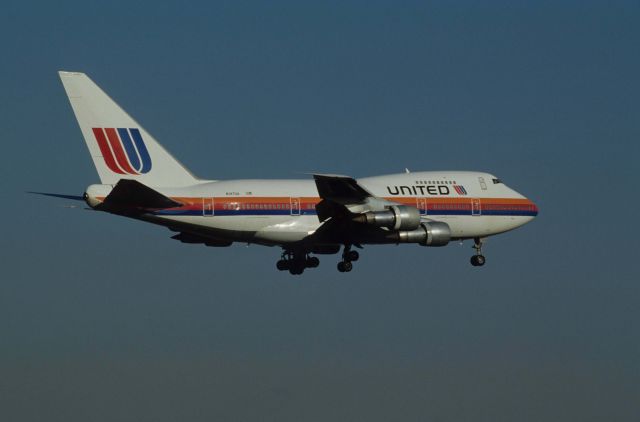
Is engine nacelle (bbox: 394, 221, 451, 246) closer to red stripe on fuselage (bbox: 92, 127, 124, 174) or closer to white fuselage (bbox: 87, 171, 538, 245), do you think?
white fuselage (bbox: 87, 171, 538, 245)

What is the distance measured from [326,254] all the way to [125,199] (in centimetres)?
1495

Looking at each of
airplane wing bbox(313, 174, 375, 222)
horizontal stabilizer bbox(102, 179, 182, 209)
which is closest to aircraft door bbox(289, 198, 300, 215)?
airplane wing bbox(313, 174, 375, 222)

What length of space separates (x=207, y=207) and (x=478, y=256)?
726 inches

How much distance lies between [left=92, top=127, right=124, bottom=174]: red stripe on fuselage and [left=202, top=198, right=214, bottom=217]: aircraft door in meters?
4.36

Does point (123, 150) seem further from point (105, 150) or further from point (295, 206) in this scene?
point (295, 206)

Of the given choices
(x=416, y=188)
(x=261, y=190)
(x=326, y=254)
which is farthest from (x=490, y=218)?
(x=261, y=190)

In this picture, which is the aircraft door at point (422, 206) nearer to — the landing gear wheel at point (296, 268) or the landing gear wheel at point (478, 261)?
the landing gear wheel at point (478, 261)

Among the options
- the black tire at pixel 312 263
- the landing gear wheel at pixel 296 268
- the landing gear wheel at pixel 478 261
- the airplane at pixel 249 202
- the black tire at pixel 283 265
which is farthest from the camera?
the landing gear wheel at pixel 478 261

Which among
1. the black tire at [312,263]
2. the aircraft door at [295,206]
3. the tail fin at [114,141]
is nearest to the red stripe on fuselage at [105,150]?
the tail fin at [114,141]

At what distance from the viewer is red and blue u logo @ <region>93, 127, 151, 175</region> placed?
62688 mm

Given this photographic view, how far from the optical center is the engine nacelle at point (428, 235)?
221 feet

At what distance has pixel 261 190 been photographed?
6550 cm

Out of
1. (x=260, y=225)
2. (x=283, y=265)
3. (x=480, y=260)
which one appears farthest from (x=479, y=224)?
(x=260, y=225)

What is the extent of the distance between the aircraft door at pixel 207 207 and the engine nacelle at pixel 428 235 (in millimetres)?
10351
